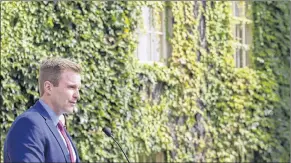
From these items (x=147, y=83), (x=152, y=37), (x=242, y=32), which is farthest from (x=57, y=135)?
(x=242, y=32)

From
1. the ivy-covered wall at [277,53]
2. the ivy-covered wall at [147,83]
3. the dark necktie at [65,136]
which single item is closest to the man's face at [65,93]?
the dark necktie at [65,136]

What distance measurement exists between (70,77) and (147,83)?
21.0ft

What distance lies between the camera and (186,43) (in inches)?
473

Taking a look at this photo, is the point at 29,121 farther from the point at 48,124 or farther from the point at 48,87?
the point at 48,87

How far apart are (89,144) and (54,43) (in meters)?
1.34

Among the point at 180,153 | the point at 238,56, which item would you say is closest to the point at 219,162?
the point at 180,153

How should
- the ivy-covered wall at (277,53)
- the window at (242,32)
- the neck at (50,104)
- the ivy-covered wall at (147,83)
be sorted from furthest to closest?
the ivy-covered wall at (277,53) < the window at (242,32) < the ivy-covered wall at (147,83) < the neck at (50,104)

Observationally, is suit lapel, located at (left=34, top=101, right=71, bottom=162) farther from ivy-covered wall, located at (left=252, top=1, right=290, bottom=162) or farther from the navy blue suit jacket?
ivy-covered wall, located at (left=252, top=1, right=290, bottom=162)

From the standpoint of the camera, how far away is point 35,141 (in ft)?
14.6

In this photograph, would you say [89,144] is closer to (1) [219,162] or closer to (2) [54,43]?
(2) [54,43]

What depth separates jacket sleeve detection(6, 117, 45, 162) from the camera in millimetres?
4410

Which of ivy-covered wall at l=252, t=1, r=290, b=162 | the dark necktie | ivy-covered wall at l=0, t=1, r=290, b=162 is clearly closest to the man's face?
the dark necktie

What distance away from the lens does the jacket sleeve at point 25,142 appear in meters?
4.41

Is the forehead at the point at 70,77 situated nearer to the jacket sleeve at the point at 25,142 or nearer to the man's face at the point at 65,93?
the man's face at the point at 65,93
